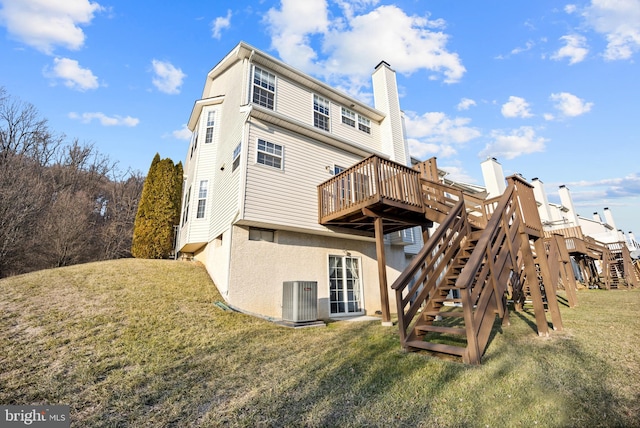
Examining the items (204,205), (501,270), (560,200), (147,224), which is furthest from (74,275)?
(560,200)

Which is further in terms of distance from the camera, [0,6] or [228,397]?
[0,6]

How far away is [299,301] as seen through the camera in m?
7.16

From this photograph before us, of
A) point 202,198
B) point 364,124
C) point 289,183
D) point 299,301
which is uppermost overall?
point 364,124

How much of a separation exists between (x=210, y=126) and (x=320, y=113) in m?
5.31

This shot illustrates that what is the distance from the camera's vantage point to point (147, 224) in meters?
12.9

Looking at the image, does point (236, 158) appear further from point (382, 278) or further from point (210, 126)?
point (382, 278)

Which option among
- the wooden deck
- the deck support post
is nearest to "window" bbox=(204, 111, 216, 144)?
the wooden deck

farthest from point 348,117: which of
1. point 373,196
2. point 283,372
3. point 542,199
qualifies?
point 542,199

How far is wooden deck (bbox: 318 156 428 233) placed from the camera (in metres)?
7.48

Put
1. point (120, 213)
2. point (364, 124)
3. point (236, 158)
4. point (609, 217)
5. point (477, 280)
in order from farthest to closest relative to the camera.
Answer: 1. point (609, 217)
2. point (120, 213)
3. point (364, 124)
4. point (236, 158)
5. point (477, 280)

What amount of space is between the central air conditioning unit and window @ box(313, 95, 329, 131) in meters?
6.88

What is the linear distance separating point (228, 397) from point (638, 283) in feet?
78.2

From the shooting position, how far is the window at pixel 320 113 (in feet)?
36.3

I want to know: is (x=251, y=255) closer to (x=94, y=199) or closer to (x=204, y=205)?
(x=204, y=205)
